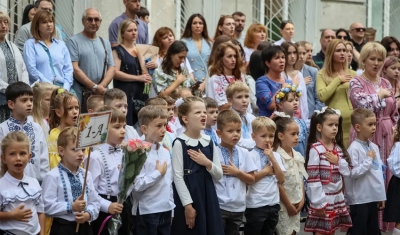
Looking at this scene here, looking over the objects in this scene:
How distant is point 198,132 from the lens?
29.0 ft

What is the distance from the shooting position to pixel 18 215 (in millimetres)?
7484

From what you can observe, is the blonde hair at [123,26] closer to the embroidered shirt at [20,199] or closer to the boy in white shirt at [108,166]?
the boy in white shirt at [108,166]

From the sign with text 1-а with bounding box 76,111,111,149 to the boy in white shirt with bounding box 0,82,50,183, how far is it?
1.14 metres

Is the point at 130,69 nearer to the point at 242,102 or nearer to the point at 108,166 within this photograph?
the point at 242,102

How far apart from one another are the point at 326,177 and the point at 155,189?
2293mm

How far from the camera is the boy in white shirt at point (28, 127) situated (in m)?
8.52

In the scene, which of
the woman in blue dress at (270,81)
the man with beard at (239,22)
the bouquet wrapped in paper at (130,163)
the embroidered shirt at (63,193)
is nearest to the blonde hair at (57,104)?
the embroidered shirt at (63,193)

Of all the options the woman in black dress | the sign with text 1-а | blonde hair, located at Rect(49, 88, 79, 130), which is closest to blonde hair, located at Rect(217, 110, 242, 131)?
blonde hair, located at Rect(49, 88, 79, 130)

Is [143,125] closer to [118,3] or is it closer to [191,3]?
[118,3]

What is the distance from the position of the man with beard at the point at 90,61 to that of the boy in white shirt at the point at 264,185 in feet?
8.21

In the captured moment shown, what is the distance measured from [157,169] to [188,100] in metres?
0.90

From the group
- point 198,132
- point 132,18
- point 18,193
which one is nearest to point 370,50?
point 132,18

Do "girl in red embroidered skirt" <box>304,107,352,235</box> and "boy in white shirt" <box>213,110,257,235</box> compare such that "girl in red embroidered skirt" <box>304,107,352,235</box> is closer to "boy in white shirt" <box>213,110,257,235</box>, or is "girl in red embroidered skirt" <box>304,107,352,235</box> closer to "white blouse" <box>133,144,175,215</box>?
"boy in white shirt" <box>213,110,257,235</box>

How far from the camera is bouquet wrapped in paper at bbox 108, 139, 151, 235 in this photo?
7840mm
